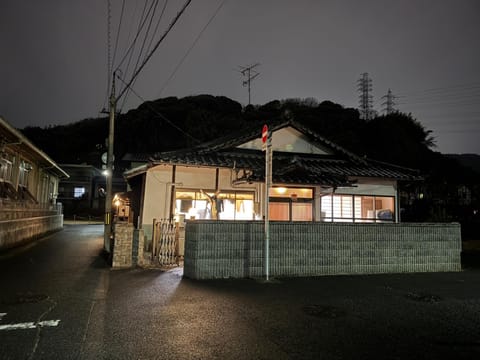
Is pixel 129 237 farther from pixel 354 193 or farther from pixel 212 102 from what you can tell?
pixel 212 102

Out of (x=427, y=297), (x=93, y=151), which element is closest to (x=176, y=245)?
(x=427, y=297)

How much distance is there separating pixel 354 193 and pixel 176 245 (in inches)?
330

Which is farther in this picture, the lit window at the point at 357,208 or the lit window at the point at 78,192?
the lit window at the point at 78,192

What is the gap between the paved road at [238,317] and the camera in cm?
401

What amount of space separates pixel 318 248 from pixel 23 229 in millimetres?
14035

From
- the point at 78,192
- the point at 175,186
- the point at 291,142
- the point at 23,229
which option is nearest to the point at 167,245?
the point at 175,186

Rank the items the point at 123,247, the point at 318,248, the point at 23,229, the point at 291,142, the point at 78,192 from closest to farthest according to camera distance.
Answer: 1. the point at 318,248
2. the point at 123,247
3. the point at 23,229
4. the point at 291,142
5. the point at 78,192

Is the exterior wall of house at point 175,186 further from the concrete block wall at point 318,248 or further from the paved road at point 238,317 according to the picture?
the concrete block wall at point 318,248

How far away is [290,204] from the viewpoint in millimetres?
13719

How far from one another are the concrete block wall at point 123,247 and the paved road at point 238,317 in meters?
0.83

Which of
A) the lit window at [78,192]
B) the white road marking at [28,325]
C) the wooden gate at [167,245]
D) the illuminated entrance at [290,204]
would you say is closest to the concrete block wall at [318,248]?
the wooden gate at [167,245]

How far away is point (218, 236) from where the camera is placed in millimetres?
8070

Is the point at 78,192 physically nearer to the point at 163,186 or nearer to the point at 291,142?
the point at 163,186

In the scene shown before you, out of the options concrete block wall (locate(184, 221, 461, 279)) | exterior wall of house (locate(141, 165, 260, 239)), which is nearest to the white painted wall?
exterior wall of house (locate(141, 165, 260, 239))
